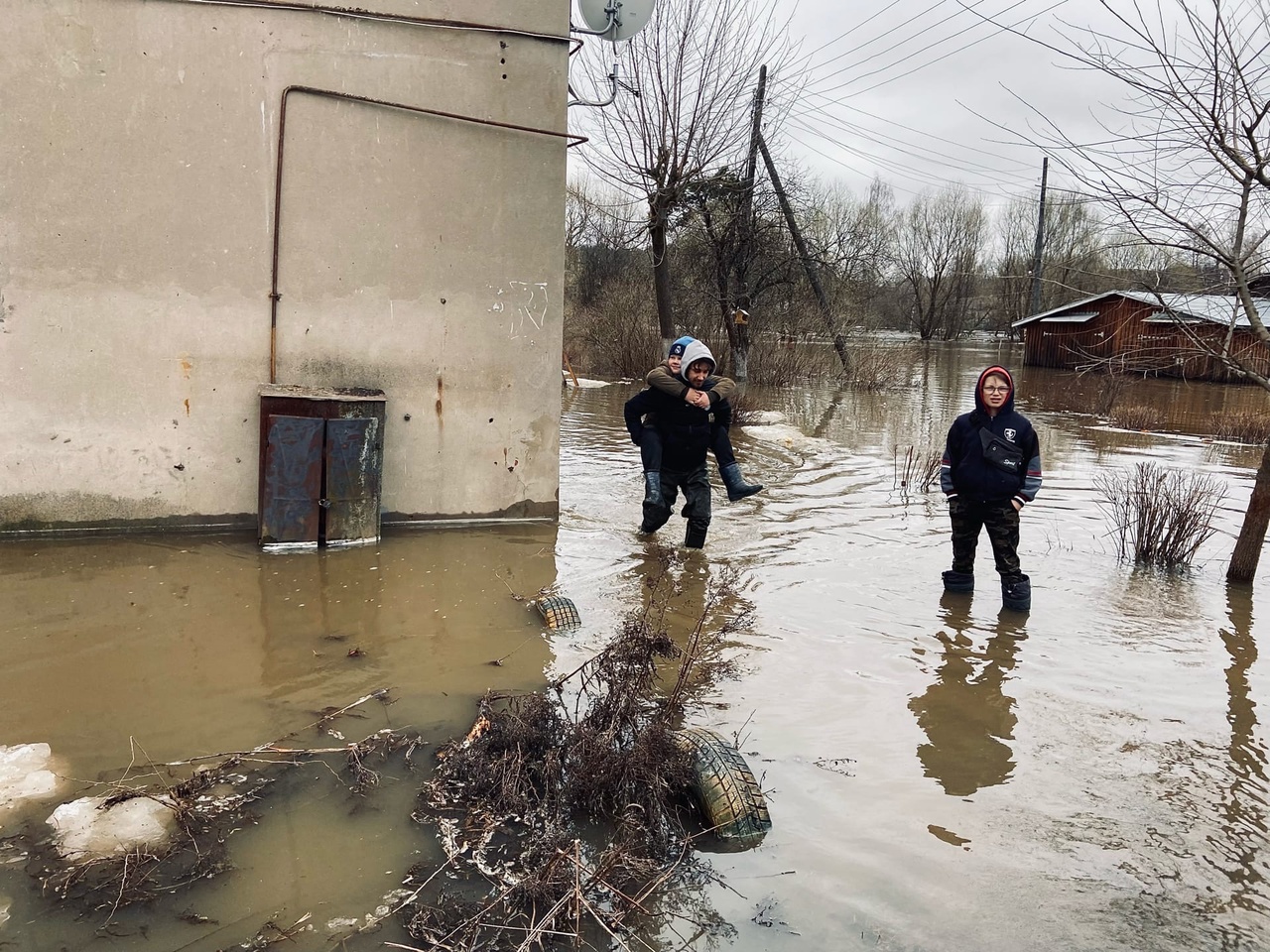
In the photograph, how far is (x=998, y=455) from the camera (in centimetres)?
603

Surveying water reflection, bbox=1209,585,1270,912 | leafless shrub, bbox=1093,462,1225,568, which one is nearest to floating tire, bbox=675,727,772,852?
water reflection, bbox=1209,585,1270,912

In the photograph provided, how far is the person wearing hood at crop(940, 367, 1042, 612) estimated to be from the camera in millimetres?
6020

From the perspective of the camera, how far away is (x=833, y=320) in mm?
24188

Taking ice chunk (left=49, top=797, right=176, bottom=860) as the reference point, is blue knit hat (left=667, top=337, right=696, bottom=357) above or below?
above

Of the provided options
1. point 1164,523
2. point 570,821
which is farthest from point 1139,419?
point 570,821

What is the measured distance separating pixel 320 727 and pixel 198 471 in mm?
3679

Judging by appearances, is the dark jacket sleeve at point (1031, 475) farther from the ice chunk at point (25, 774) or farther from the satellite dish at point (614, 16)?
the ice chunk at point (25, 774)

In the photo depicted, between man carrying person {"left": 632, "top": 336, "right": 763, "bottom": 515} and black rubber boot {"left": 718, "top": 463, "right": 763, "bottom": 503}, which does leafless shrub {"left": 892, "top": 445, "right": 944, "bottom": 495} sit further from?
man carrying person {"left": 632, "top": 336, "right": 763, "bottom": 515}

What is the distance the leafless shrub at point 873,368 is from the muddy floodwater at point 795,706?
1596cm

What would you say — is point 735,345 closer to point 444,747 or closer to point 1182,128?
point 1182,128

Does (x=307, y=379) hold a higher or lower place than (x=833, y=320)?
lower

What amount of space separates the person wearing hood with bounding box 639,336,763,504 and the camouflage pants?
5.60 feet

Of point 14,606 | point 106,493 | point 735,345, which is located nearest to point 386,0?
point 106,493

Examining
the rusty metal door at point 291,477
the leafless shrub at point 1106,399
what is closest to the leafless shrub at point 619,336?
the leafless shrub at point 1106,399
